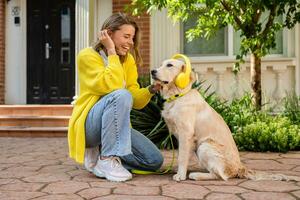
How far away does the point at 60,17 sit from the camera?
9461mm

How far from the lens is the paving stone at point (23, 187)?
3207mm

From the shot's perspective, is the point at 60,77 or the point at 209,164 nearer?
the point at 209,164

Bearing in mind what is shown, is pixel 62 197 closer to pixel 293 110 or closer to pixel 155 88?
pixel 155 88

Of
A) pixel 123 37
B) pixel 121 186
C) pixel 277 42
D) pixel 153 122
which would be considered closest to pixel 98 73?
pixel 123 37

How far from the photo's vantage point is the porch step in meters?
7.31

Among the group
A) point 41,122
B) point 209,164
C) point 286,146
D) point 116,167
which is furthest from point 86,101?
point 41,122

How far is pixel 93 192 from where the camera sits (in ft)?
10.0

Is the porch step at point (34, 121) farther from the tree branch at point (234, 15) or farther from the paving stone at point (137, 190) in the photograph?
the paving stone at point (137, 190)

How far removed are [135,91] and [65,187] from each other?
101cm

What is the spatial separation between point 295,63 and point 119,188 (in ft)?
19.8

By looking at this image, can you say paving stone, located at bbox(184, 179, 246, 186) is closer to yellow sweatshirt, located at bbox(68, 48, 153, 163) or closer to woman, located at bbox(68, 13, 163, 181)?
woman, located at bbox(68, 13, 163, 181)

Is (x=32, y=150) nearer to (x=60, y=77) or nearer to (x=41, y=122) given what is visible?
(x=41, y=122)

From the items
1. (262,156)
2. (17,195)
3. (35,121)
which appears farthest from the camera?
(35,121)

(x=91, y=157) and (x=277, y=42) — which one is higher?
(x=277, y=42)
